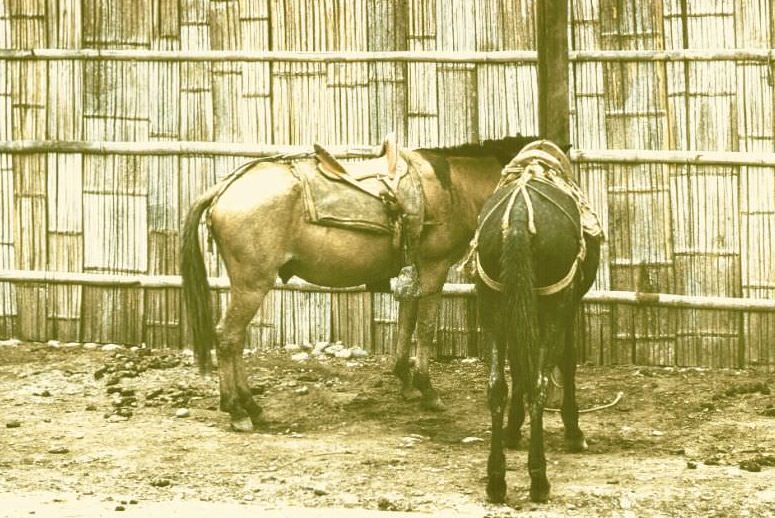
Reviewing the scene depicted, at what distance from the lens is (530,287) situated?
804 cm

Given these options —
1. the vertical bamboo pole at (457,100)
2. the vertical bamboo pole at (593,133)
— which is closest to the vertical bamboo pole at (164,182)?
the vertical bamboo pole at (457,100)

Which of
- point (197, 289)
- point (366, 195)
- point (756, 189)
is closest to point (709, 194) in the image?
point (756, 189)

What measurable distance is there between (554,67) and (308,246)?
2.56 meters

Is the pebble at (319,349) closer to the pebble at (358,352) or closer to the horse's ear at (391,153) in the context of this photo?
the pebble at (358,352)

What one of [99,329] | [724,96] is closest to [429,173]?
[724,96]

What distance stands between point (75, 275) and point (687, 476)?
6.14 meters

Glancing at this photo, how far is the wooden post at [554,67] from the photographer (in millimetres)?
11047

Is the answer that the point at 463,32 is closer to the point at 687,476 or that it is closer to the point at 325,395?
the point at 325,395

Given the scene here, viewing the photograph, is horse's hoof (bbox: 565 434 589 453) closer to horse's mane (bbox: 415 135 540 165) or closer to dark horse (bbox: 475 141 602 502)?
dark horse (bbox: 475 141 602 502)

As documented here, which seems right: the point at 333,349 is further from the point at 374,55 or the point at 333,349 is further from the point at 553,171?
the point at 553,171

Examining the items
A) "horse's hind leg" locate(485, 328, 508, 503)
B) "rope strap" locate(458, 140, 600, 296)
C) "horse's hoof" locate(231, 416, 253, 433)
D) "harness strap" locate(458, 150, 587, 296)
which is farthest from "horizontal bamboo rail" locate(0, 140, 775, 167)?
"horse's hind leg" locate(485, 328, 508, 503)

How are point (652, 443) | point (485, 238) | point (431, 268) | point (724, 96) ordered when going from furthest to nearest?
1. point (724, 96)
2. point (431, 268)
3. point (652, 443)
4. point (485, 238)

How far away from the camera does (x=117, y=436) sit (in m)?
9.77

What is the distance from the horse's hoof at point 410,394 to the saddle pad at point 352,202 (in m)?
1.28
